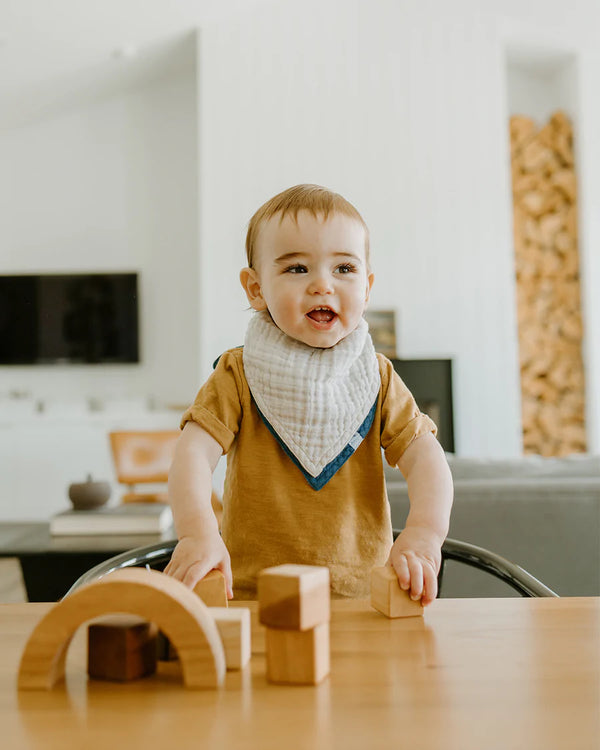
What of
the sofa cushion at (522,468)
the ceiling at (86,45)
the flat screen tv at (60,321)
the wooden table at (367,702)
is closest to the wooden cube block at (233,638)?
the wooden table at (367,702)

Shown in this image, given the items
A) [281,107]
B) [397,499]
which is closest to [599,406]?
[281,107]

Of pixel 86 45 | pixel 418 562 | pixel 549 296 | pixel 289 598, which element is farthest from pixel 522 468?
pixel 86 45

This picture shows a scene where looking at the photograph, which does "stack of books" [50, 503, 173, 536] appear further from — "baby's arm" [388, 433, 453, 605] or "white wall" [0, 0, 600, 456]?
"white wall" [0, 0, 600, 456]

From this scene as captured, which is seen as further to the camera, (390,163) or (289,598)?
(390,163)

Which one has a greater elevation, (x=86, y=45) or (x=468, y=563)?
(x=86, y=45)

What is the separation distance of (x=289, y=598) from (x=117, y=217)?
536 cm

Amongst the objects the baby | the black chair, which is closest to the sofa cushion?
the black chair

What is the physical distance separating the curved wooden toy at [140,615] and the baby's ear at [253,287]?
1.80 feet

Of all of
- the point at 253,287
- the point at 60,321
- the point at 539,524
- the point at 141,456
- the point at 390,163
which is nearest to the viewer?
the point at 253,287

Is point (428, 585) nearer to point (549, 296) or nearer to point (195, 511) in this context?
point (195, 511)

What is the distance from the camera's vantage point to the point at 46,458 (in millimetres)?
4645

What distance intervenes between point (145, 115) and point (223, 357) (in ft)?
16.6

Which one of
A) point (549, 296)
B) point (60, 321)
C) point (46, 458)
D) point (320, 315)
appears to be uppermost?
point (549, 296)

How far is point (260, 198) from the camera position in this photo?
15.9 feet
